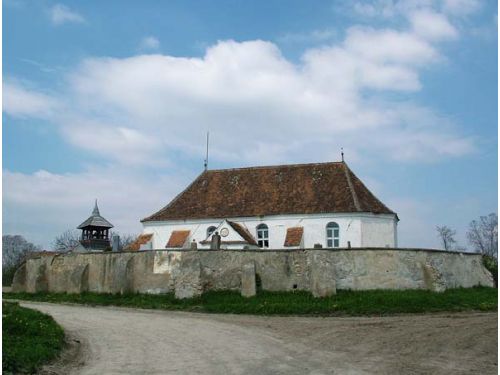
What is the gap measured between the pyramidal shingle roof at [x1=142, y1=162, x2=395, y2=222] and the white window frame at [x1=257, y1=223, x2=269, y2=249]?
95cm

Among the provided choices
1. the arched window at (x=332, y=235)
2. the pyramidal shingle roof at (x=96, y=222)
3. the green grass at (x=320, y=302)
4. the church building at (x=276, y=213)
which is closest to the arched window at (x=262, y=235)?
the church building at (x=276, y=213)

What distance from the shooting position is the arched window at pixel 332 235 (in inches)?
1476

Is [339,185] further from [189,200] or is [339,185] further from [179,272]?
[179,272]

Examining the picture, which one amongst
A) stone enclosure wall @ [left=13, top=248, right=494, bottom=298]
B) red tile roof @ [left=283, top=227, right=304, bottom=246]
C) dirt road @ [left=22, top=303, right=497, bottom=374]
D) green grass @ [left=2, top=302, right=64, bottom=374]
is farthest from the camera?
red tile roof @ [left=283, top=227, right=304, bottom=246]

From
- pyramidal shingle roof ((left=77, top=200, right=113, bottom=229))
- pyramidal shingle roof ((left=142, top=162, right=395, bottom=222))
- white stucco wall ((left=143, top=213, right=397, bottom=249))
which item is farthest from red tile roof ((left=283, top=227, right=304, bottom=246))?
pyramidal shingle roof ((left=77, top=200, right=113, bottom=229))

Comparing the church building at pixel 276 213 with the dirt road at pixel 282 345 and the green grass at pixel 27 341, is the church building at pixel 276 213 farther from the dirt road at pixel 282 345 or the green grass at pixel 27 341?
the green grass at pixel 27 341

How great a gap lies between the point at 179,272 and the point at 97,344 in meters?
13.0

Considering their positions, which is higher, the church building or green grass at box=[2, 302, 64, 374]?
the church building

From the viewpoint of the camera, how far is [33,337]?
44.7 feet

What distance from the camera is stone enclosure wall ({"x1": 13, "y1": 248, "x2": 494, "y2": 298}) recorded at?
2659 cm

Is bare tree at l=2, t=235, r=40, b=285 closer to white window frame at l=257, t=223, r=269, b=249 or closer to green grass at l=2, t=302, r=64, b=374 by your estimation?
white window frame at l=257, t=223, r=269, b=249

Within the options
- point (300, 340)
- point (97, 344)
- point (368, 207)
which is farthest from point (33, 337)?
point (368, 207)

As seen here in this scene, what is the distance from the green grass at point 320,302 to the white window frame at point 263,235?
476 inches

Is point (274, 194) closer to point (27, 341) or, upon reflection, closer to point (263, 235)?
point (263, 235)
